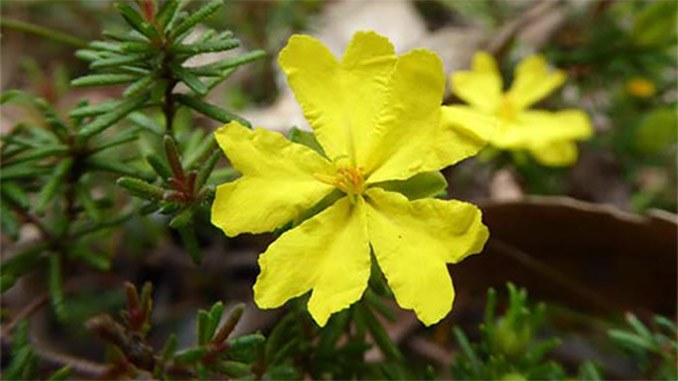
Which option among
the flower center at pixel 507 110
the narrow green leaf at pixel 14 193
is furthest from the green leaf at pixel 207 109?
the flower center at pixel 507 110

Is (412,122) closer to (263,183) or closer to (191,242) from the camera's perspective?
(263,183)

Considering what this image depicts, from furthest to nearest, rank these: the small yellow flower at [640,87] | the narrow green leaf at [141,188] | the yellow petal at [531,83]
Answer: the small yellow flower at [640,87] → the yellow petal at [531,83] → the narrow green leaf at [141,188]

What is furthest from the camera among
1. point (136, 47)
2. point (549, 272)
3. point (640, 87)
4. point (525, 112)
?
point (640, 87)

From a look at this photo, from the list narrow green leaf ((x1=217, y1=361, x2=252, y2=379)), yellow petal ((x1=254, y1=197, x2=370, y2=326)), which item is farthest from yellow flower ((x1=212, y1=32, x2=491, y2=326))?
narrow green leaf ((x1=217, y1=361, x2=252, y2=379))

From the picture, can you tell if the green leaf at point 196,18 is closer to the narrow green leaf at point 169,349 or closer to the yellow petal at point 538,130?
the narrow green leaf at point 169,349

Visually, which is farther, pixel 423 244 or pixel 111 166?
pixel 111 166

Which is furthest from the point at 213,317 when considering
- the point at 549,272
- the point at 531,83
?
the point at 531,83

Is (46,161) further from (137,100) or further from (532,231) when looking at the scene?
(532,231)
